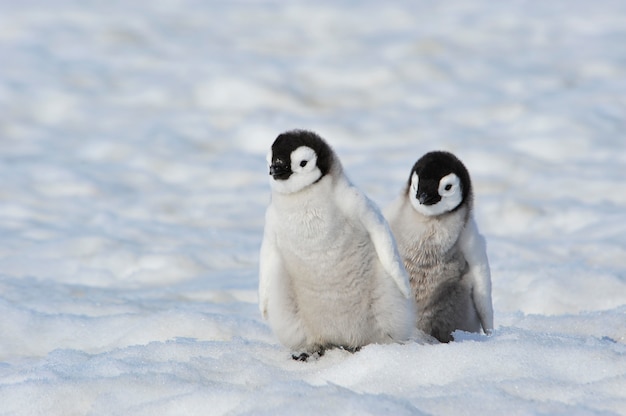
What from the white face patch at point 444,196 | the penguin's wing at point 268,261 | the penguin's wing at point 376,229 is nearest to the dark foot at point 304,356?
the penguin's wing at point 268,261

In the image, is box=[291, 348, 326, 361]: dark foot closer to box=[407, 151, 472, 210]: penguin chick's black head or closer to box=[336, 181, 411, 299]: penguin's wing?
box=[336, 181, 411, 299]: penguin's wing

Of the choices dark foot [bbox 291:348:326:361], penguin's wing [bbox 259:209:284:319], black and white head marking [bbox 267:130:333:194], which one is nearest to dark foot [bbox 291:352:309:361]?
dark foot [bbox 291:348:326:361]

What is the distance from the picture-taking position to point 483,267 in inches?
175

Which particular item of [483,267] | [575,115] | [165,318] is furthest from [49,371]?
[575,115]

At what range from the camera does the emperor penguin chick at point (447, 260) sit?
443 cm

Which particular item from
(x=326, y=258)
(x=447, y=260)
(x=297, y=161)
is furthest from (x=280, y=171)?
(x=447, y=260)

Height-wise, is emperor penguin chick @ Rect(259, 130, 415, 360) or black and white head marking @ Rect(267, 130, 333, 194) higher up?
black and white head marking @ Rect(267, 130, 333, 194)

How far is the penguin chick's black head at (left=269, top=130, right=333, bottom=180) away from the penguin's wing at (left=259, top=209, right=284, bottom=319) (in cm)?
26

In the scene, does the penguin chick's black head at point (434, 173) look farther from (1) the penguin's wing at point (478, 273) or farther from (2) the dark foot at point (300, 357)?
(2) the dark foot at point (300, 357)

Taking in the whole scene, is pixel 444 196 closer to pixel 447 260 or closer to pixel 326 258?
pixel 447 260

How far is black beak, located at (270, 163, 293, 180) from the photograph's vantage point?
3.58 meters

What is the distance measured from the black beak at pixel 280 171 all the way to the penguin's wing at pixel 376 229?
21 centimetres

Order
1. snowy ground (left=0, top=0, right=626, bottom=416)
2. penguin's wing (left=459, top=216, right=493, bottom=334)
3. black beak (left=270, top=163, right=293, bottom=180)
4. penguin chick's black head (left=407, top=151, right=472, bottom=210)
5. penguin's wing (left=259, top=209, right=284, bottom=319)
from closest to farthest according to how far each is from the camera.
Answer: snowy ground (left=0, top=0, right=626, bottom=416)
black beak (left=270, top=163, right=293, bottom=180)
penguin's wing (left=259, top=209, right=284, bottom=319)
penguin chick's black head (left=407, top=151, right=472, bottom=210)
penguin's wing (left=459, top=216, right=493, bottom=334)

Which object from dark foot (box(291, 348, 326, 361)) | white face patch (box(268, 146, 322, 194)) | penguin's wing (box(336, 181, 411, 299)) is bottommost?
dark foot (box(291, 348, 326, 361))
